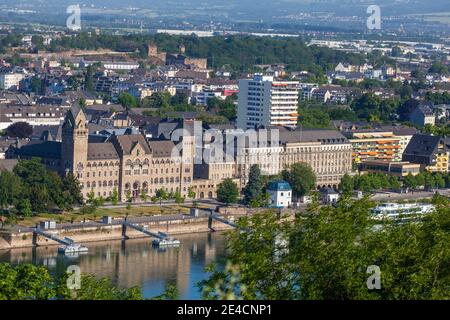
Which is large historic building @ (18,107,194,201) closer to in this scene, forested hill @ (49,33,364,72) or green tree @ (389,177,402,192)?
green tree @ (389,177,402,192)

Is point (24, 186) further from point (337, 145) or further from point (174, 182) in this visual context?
point (337, 145)

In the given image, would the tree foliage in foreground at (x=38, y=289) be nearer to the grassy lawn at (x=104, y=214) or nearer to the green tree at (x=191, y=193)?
the grassy lawn at (x=104, y=214)

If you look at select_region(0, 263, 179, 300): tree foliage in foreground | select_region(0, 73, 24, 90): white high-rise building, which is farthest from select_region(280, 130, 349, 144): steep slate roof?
select_region(0, 263, 179, 300): tree foliage in foreground

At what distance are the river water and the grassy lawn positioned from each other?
90 cm

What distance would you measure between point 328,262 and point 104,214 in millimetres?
11138

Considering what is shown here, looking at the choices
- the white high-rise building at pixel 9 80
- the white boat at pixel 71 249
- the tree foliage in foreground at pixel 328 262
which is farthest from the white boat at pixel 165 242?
the white high-rise building at pixel 9 80

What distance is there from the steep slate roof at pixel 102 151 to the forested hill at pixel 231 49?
2715 centimetres

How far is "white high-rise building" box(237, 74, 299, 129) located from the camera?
2925 centimetres

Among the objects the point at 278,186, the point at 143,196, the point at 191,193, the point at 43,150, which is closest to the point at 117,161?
the point at 143,196

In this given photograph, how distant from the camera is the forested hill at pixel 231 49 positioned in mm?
50562

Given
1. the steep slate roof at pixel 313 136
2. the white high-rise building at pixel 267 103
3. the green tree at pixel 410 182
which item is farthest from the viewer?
the white high-rise building at pixel 267 103

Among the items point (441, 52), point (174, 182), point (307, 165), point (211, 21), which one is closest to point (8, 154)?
point (174, 182)

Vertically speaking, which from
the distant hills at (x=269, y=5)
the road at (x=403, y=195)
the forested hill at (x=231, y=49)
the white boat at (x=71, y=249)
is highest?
the distant hills at (x=269, y=5)

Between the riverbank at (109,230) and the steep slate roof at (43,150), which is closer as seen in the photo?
the riverbank at (109,230)
